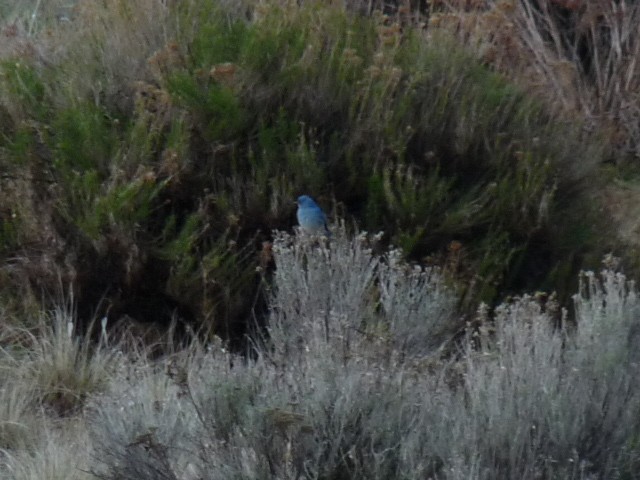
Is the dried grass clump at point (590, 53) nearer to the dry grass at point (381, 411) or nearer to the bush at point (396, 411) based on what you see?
the dry grass at point (381, 411)

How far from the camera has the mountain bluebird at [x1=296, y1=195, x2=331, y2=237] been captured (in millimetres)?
5453

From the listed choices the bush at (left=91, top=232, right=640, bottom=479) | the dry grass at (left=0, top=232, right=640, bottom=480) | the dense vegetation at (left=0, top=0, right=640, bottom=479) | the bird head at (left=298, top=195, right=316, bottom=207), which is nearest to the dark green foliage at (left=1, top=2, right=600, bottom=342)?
the dense vegetation at (left=0, top=0, right=640, bottom=479)

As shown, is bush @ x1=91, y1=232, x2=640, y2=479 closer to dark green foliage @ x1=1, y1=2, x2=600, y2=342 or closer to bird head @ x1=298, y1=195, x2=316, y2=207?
bird head @ x1=298, y1=195, x2=316, y2=207

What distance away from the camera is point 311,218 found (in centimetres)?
550

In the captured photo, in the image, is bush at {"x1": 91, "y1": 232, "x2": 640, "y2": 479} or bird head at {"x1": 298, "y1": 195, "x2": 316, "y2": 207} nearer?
bush at {"x1": 91, "y1": 232, "x2": 640, "y2": 479}

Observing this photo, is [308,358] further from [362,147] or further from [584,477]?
[362,147]

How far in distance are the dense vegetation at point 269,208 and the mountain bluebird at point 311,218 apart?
83 millimetres

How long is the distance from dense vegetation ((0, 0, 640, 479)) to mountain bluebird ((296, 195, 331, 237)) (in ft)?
0.27

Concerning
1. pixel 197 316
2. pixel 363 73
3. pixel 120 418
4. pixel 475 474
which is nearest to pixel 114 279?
pixel 197 316

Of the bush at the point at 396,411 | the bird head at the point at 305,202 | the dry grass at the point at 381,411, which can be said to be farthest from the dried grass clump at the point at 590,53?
the bush at the point at 396,411

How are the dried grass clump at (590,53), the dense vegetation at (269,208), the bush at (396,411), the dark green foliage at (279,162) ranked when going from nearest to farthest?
the bush at (396,411) < the dense vegetation at (269,208) < the dark green foliage at (279,162) < the dried grass clump at (590,53)

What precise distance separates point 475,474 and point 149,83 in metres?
3.40

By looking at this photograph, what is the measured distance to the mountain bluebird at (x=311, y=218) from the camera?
17.9 feet

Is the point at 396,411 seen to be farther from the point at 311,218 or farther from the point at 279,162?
the point at 279,162
